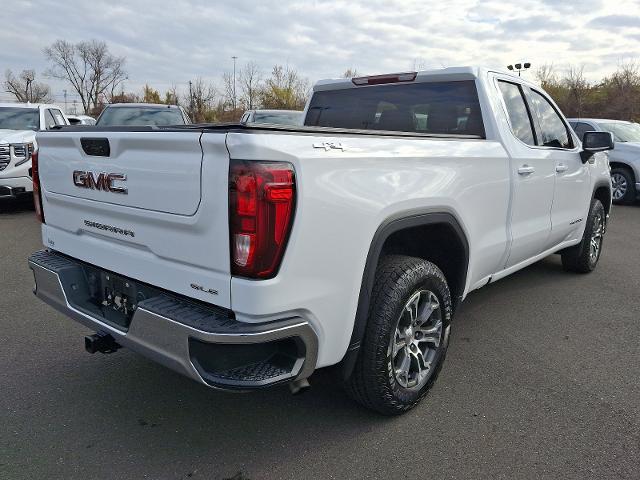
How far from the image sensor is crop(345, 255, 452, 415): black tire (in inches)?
99.1

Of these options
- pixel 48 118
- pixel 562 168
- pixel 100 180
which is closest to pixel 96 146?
pixel 100 180

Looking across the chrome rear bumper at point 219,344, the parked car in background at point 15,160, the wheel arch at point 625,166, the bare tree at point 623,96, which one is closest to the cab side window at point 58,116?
Result: the parked car in background at point 15,160

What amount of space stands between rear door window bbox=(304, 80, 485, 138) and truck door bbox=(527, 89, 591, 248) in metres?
0.79

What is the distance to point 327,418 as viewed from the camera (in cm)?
285

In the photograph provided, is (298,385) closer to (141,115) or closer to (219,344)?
(219,344)

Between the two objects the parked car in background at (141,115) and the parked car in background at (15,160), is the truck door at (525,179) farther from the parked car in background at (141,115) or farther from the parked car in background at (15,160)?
the parked car in background at (141,115)

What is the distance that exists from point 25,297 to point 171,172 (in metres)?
3.35

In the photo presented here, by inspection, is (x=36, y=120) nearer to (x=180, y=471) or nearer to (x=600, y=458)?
(x=180, y=471)

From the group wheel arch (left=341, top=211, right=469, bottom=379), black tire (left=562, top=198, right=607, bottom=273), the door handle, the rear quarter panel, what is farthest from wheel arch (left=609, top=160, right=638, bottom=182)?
the rear quarter panel

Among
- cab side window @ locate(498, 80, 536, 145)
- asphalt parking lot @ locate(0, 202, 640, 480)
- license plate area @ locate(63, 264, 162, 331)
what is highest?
cab side window @ locate(498, 80, 536, 145)

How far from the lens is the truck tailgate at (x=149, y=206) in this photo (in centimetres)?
205

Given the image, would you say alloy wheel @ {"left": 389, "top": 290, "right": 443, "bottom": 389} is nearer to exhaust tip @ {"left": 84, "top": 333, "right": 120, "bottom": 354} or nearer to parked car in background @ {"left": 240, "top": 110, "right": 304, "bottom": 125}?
exhaust tip @ {"left": 84, "top": 333, "right": 120, "bottom": 354}

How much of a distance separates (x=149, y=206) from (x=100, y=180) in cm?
43

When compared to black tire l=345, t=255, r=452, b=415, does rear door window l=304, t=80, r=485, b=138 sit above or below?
above
